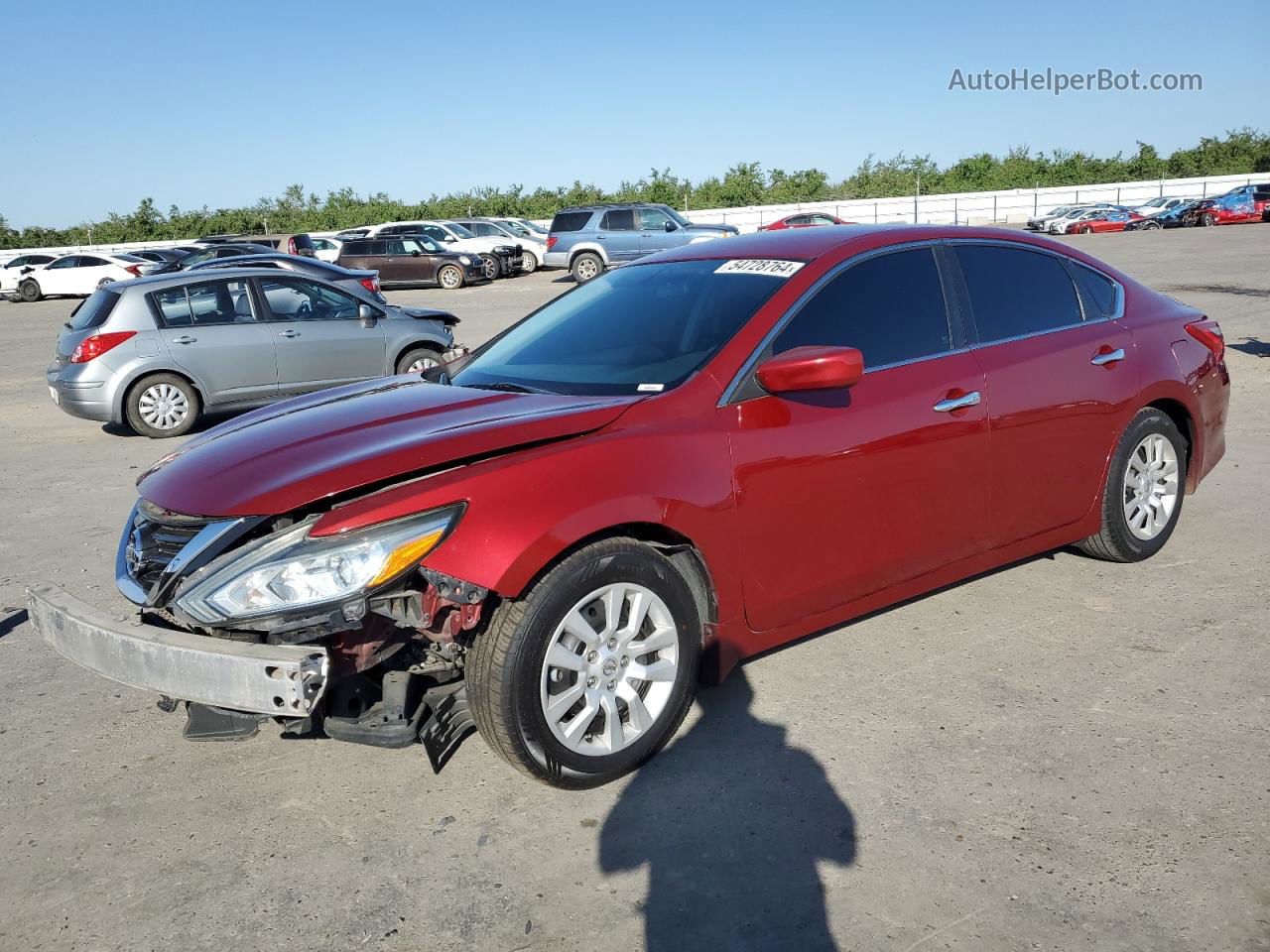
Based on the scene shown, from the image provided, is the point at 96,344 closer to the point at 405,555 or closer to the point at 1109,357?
the point at 405,555

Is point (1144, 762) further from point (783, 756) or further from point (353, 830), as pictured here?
point (353, 830)

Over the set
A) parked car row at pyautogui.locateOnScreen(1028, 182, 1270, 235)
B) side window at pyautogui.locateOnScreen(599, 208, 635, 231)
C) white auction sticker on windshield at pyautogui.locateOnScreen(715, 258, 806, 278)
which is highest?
side window at pyautogui.locateOnScreen(599, 208, 635, 231)

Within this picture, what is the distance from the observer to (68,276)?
3145cm

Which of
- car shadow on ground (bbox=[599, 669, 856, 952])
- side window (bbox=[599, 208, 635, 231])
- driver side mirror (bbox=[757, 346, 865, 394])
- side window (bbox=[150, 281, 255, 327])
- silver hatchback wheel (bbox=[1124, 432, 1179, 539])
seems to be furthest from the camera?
side window (bbox=[599, 208, 635, 231])

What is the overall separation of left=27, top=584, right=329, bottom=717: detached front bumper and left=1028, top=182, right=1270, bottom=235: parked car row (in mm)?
45387

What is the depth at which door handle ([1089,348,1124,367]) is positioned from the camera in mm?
4715

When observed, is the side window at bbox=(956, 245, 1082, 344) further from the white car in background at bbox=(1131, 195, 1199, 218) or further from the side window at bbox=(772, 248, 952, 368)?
the white car in background at bbox=(1131, 195, 1199, 218)

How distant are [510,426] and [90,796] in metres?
1.84

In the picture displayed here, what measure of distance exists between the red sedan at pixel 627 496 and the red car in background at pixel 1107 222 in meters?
44.3

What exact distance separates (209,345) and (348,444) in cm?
774

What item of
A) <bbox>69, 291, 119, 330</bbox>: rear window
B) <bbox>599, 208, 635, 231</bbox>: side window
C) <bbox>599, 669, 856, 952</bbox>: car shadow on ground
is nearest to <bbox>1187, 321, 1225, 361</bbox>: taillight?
<bbox>599, 669, 856, 952</bbox>: car shadow on ground

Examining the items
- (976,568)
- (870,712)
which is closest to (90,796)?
(870,712)

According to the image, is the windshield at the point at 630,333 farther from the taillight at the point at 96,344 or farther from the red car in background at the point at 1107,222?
the red car in background at the point at 1107,222

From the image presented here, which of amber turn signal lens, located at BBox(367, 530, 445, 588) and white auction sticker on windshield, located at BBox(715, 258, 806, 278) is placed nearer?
amber turn signal lens, located at BBox(367, 530, 445, 588)
